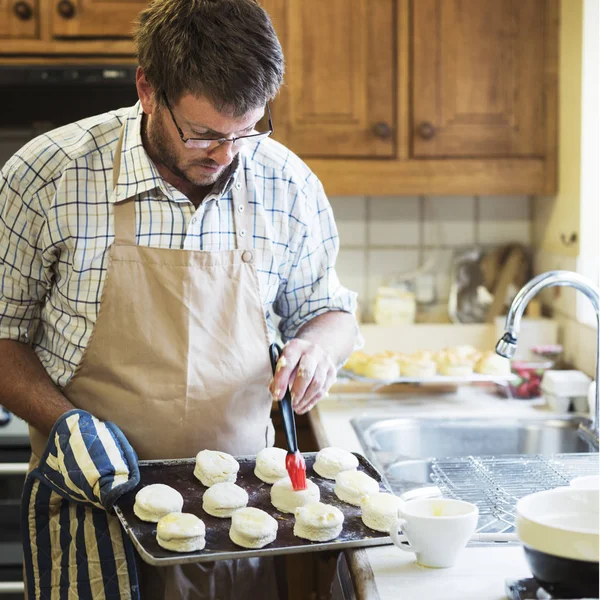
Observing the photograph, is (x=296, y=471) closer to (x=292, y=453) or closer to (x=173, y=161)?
(x=292, y=453)

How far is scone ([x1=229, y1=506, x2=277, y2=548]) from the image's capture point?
1.12 m

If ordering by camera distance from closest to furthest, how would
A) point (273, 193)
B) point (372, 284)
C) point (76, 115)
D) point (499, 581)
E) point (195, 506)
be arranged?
point (499, 581), point (195, 506), point (273, 193), point (76, 115), point (372, 284)

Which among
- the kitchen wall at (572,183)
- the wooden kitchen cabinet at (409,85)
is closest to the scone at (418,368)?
the kitchen wall at (572,183)

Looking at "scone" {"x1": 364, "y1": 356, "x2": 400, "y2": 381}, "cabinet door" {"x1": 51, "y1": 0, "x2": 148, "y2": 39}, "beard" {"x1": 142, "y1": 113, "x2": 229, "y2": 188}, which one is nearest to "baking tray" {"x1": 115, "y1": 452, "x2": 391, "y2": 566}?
"beard" {"x1": 142, "y1": 113, "x2": 229, "y2": 188}

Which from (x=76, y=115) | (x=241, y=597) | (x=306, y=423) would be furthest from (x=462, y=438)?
(x=76, y=115)

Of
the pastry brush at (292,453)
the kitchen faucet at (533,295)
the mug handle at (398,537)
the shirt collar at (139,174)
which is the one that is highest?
the shirt collar at (139,174)

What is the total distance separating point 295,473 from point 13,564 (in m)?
1.25

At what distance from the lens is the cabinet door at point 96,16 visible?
2.35 m

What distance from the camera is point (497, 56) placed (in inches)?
95.9

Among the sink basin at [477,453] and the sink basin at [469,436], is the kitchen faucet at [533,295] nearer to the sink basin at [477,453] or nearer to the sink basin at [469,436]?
the sink basin at [477,453]

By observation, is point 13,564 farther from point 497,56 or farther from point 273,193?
point 497,56

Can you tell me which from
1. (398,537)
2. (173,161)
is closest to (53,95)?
(173,161)

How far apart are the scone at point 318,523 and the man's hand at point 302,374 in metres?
0.23

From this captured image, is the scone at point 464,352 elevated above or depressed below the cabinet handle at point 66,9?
below
